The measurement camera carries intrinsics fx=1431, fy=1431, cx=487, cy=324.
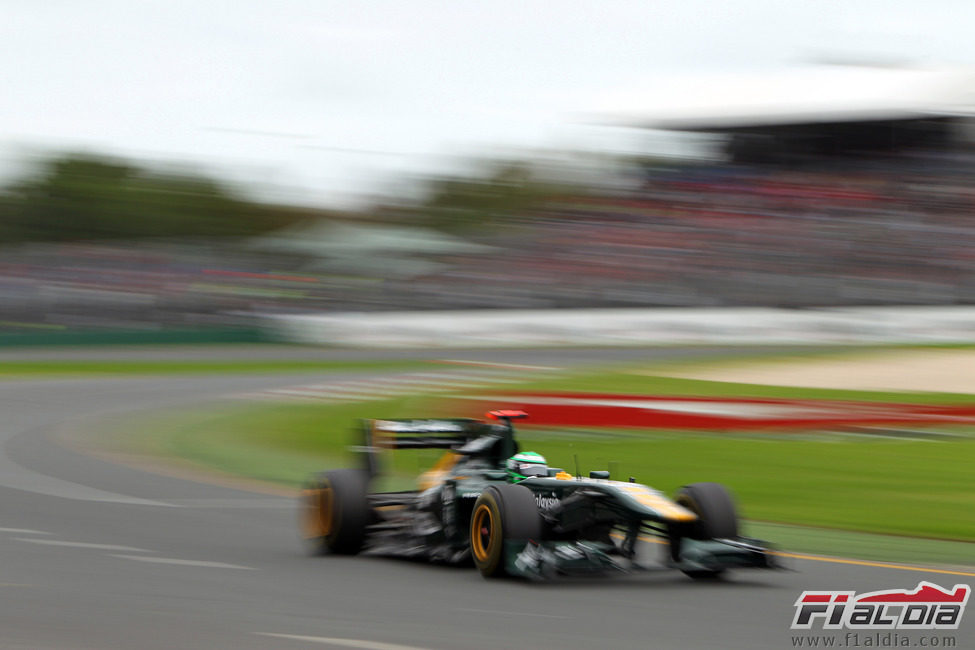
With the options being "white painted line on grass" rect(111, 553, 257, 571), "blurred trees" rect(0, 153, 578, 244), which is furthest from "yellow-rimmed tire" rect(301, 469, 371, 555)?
"blurred trees" rect(0, 153, 578, 244)

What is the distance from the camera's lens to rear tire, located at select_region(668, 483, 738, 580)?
705 centimetres

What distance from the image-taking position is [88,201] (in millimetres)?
81938

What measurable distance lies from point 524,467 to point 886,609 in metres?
2.22

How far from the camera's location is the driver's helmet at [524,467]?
7.77 meters

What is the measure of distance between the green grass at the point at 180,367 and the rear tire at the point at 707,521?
68.8 feet

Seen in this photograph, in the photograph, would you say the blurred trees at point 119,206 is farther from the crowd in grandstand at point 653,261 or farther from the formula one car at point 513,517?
the formula one car at point 513,517

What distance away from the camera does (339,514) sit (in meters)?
8.23

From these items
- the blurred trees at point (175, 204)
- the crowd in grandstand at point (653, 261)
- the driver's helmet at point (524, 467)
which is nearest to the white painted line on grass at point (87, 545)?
the driver's helmet at point (524, 467)

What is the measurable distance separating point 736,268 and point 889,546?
24.1m

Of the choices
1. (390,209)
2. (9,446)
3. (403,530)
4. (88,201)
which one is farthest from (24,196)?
(403,530)

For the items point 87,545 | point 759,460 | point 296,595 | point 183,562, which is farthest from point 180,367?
point 296,595

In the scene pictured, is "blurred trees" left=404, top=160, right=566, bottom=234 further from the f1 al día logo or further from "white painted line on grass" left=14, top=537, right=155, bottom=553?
the f1 al día logo

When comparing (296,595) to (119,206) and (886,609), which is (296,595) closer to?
(886,609)

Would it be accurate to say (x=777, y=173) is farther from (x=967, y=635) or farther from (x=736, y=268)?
(x=967, y=635)
